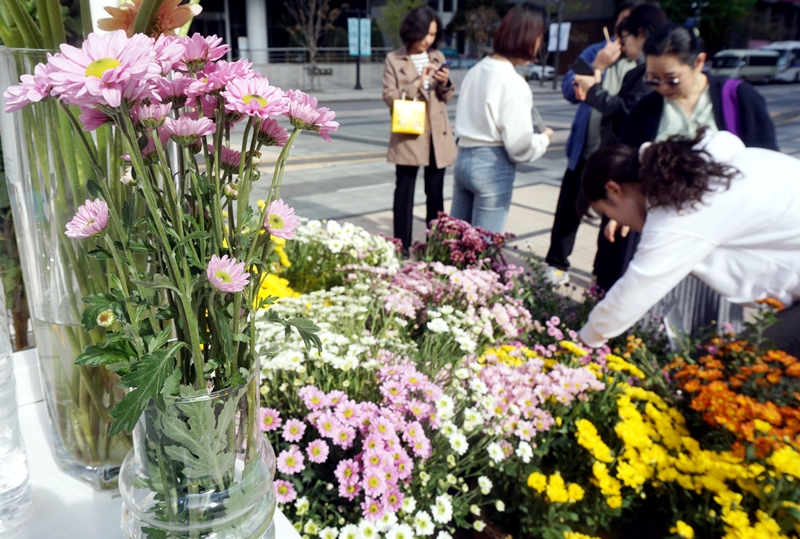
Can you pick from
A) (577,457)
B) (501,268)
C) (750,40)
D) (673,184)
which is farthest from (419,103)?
(750,40)

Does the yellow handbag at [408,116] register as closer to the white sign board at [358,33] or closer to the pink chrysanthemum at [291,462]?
the pink chrysanthemum at [291,462]

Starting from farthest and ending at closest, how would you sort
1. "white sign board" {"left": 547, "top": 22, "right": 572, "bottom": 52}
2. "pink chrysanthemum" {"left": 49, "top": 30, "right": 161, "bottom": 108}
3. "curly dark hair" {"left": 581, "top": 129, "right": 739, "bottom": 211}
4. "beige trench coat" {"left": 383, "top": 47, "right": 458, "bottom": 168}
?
1. "white sign board" {"left": 547, "top": 22, "right": 572, "bottom": 52}
2. "beige trench coat" {"left": 383, "top": 47, "right": 458, "bottom": 168}
3. "curly dark hair" {"left": 581, "top": 129, "right": 739, "bottom": 211}
4. "pink chrysanthemum" {"left": 49, "top": 30, "right": 161, "bottom": 108}

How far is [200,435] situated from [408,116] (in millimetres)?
3075

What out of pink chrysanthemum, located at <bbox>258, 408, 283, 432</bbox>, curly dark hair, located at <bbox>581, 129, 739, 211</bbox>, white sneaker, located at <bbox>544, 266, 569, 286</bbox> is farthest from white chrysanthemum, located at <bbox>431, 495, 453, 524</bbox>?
white sneaker, located at <bbox>544, 266, 569, 286</bbox>

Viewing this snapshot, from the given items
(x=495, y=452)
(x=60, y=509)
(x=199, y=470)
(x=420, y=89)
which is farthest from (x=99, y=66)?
(x=420, y=89)

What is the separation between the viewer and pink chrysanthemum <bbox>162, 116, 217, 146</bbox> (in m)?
0.50

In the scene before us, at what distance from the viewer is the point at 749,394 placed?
5.30 ft

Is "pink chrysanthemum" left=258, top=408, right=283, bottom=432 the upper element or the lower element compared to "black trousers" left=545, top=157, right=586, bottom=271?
upper

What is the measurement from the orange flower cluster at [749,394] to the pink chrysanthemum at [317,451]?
896 mm

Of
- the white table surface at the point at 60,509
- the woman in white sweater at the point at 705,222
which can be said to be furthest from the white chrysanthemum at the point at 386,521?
the woman in white sweater at the point at 705,222

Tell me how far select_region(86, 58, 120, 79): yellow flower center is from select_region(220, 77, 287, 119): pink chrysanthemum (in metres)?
0.08

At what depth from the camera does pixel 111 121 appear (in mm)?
509

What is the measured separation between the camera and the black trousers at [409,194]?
3.69 m

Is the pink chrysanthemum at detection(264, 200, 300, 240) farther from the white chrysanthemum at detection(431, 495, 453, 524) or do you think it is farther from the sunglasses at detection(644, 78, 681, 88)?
the sunglasses at detection(644, 78, 681, 88)
